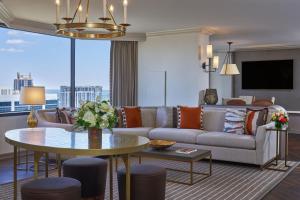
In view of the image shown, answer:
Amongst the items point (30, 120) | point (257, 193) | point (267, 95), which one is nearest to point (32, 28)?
point (30, 120)

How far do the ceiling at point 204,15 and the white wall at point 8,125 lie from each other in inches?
71.2

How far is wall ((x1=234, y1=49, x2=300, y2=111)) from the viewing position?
405 inches

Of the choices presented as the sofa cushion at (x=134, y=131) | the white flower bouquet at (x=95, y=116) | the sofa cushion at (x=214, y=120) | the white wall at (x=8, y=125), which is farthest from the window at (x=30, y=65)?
the white flower bouquet at (x=95, y=116)

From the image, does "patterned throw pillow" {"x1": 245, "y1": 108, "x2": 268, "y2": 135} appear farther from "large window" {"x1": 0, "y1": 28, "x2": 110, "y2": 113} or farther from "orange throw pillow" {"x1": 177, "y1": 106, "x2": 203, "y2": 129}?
"large window" {"x1": 0, "y1": 28, "x2": 110, "y2": 113}

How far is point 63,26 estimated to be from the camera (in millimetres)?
3559

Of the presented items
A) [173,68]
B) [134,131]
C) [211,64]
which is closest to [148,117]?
[134,131]

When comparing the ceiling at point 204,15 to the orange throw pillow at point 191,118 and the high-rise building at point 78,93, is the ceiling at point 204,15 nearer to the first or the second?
the high-rise building at point 78,93

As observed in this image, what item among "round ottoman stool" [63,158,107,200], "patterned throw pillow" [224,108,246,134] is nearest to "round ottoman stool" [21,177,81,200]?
"round ottoman stool" [63,158,107,200]

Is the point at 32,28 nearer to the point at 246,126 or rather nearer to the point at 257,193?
the point at 246,126

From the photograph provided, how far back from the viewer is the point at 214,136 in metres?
5.80

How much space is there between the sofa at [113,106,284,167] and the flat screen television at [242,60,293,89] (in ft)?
13.8

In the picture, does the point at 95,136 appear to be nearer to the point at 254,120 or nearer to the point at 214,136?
the point at 214,136

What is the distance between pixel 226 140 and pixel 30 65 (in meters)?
4.00

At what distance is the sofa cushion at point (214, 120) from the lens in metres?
6.38
